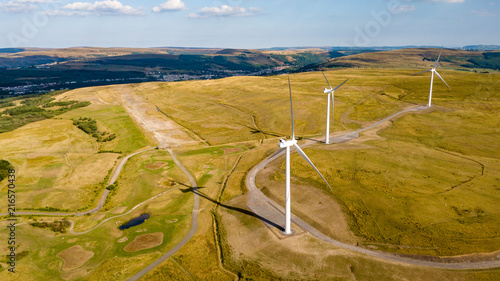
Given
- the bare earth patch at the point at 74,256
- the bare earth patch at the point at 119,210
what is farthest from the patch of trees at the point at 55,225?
the bare earth patch at the point at 119,210

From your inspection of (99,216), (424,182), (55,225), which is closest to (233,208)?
(99,216)

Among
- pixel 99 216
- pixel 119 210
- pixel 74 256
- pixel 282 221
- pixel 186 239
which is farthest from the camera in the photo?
pixel 119 210

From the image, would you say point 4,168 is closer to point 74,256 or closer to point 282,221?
point 74,256

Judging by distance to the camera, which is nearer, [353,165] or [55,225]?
[55,225]

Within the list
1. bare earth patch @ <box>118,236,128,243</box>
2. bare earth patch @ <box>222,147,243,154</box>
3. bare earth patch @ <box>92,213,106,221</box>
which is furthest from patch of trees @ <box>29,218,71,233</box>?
bare earth patch @ <box>222,147,243,154</box>

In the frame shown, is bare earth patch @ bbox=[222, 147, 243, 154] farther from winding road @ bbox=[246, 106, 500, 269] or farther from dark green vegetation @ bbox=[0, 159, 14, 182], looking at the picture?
dark green vegetation @ bbox=[0, 159, 14, 182]

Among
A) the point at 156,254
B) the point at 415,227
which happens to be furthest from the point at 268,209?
the point at 415,227

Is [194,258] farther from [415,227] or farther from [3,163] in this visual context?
[3,163]
